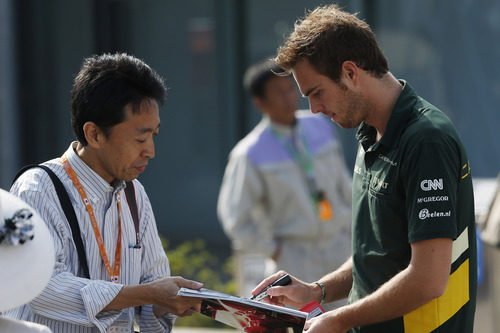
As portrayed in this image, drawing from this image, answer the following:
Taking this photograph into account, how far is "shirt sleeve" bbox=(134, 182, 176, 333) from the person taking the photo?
3.32 meters

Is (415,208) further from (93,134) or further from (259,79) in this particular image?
(259,79)

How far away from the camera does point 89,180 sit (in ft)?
10.4

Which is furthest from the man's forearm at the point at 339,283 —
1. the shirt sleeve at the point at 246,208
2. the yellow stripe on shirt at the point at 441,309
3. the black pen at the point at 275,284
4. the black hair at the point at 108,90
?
the shirt sleeve at the point at 246,208

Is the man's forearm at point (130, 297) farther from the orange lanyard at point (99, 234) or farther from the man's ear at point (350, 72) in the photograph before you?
the man's ear at point (350, 72)

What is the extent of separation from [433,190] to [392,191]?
0.17 meters

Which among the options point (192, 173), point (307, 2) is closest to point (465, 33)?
point (307, 2)

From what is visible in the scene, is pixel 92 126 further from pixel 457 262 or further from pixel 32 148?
pixel 32 148

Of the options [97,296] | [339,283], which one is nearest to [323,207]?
[339,283]

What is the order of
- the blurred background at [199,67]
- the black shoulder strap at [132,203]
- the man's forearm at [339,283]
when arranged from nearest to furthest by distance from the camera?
the black shoulder strap at [132,203], the man's forearm at [339,283], the blurred background at [199,67]

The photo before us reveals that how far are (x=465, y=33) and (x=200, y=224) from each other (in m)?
4.24

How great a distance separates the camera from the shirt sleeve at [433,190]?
112 inches

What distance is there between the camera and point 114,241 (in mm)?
3189

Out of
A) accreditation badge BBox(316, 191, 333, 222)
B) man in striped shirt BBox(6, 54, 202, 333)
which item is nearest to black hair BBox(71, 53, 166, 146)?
man in striped shirt BBox(6, 54, 202, 333)

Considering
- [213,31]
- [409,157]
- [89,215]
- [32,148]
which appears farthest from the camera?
[32,148]
